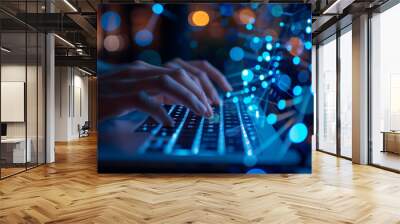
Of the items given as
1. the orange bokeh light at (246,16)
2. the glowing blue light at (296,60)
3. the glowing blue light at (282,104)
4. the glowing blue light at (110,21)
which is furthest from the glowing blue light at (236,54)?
the glowing blue light at (110,21)

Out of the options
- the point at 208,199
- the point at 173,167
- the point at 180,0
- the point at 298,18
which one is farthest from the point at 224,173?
the point at 180,0

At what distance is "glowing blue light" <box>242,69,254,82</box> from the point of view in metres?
6.45

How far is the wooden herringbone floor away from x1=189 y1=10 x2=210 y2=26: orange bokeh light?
2.79 metres

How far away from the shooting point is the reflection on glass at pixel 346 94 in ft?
27.9

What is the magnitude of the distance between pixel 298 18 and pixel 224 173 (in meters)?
3.15

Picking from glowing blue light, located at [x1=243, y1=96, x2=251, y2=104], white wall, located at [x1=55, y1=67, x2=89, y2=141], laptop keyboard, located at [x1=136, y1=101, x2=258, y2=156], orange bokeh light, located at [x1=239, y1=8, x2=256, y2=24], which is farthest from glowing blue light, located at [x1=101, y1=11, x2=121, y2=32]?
white wall, located at [x1=55, y1=67, x2=89, y2=141]

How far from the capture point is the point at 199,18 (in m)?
6.53

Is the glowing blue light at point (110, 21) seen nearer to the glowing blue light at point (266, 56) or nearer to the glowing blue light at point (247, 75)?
the glowing blue light at point (247, 75)

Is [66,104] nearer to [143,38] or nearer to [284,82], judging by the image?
[143,38]

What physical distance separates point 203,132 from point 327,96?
17.6 ft

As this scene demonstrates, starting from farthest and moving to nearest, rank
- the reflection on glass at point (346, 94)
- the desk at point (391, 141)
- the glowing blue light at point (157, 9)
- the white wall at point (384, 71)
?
the reflection on glass at point (346, 94) → the desk at point (391, 141) → the white wall at point (384, 71) → the glowing blue light at point (157, 9)

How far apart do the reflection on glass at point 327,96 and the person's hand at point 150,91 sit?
4.84 meters

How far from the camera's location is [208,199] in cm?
461

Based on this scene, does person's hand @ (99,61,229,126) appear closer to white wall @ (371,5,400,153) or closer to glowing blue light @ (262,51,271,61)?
glowing blue light @ (262,51,271,61)
